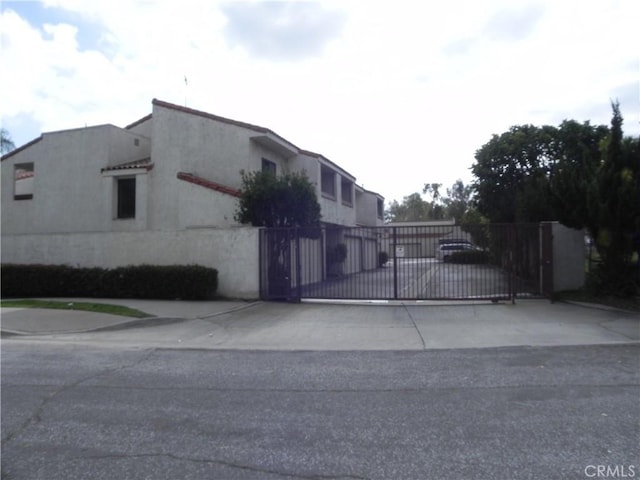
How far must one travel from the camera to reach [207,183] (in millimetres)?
16312

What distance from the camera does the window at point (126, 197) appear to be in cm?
1852

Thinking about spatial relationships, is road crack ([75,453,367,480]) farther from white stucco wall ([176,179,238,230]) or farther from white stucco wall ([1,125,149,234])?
white stucco wall ([1,125,149,234])

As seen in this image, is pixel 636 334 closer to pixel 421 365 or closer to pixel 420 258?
pixel 421 365

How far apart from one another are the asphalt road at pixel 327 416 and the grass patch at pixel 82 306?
3613 millimetres

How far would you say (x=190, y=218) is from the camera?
1659 cm

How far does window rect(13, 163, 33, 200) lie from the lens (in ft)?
67.7

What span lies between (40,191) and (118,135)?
13.4 ft

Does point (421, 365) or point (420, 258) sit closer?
point (421, 365)

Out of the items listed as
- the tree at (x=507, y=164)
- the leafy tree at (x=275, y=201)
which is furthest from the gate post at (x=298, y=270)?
the tree at (x=507, y=164)

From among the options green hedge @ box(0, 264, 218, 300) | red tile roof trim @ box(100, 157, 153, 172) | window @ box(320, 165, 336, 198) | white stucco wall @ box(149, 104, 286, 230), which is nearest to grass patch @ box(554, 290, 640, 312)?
green hedge @ box(0, 264, 218, 300)

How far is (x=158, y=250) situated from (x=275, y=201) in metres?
3.89

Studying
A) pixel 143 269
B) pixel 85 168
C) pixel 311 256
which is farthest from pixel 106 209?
pixel 311 256

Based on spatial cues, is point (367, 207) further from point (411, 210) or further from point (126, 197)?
point (411, 210)

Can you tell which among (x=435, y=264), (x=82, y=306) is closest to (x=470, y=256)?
(x=435, y=264)
